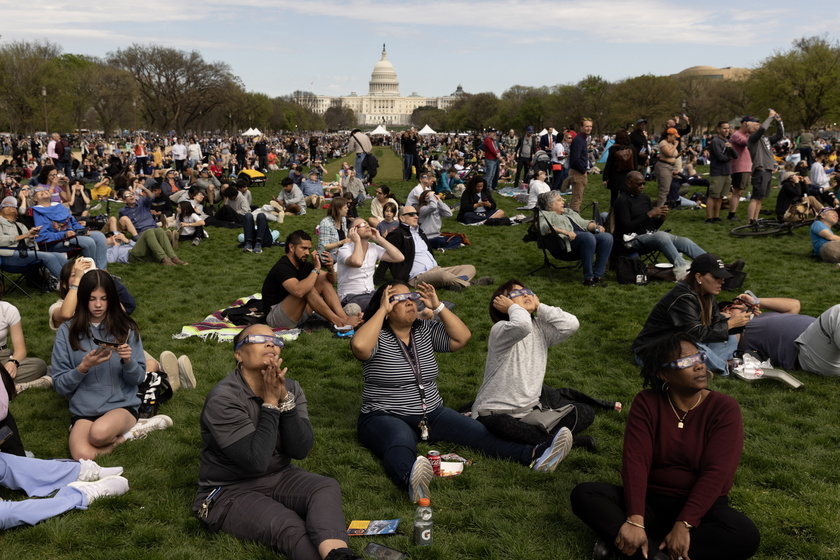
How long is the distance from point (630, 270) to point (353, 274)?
4.23 meters

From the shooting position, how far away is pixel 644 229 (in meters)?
10.5

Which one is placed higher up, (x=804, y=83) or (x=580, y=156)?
(x=804, y=83)

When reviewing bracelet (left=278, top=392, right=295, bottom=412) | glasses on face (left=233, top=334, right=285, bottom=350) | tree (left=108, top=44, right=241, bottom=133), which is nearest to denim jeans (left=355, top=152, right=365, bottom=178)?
glasses on face (left=233, top=334, right=285, bottom=350)

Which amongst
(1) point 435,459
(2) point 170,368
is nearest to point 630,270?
(1) point 435,459

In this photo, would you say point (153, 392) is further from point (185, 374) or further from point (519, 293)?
point (519, 293)

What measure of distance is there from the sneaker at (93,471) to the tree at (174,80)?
62.5 metres

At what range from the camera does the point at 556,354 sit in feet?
24.5

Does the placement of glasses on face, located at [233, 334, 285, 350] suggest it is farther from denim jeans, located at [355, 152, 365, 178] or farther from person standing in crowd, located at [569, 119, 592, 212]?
denim jeans, located at [355, 152, 365, 178]

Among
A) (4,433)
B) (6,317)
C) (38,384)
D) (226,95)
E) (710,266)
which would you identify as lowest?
(38,384)

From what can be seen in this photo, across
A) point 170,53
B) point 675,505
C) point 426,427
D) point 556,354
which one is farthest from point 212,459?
point 170,53

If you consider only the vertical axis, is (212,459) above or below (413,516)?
above

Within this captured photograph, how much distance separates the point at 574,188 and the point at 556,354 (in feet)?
32.1

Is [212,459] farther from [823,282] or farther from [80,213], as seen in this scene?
[80,213]

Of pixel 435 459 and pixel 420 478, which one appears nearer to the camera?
pixel 420 478
